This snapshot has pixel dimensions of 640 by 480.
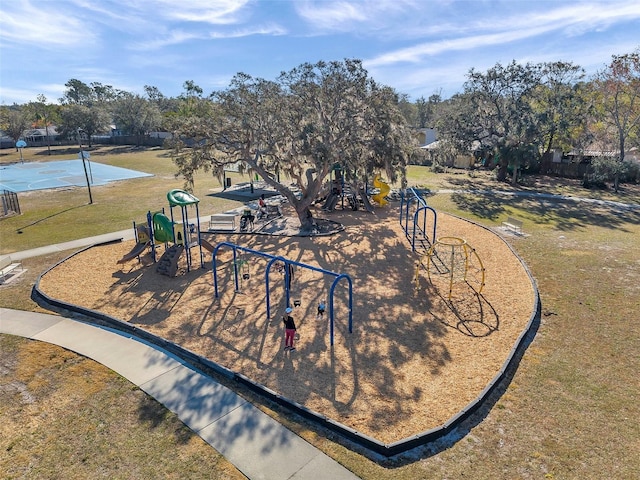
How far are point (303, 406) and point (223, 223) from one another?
47.1ft

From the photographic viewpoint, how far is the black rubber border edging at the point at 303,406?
732 cm

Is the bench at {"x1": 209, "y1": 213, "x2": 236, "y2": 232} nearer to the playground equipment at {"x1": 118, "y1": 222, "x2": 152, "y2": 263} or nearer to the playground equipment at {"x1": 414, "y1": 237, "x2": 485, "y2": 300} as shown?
the playground equipment at {"x1": 118, "y1": 222, "x2": 152, "y2": 263}

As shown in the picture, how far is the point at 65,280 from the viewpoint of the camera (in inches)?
578

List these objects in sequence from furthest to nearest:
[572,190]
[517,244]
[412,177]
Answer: [412,177], [572,190], [517,244]

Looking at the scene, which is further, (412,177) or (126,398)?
(412,177)

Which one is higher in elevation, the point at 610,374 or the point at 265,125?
the point at 265,125

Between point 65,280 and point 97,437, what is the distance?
912cm

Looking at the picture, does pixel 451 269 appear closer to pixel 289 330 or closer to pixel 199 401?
pixel 289 330

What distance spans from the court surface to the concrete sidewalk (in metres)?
26.9

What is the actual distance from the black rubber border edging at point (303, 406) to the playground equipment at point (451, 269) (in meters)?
1.97

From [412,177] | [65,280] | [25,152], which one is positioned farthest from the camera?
[25,152]

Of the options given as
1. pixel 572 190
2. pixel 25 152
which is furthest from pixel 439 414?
pixel 25 152

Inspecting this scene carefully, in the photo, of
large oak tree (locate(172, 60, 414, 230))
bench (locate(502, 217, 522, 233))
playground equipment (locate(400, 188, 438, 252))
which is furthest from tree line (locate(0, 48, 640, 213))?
bench (locate(502, 217, 522, 233))

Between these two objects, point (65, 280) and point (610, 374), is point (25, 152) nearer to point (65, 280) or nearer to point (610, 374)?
point (65, 280)
